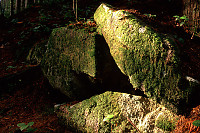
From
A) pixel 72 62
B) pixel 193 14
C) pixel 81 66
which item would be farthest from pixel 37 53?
pixel 193 14

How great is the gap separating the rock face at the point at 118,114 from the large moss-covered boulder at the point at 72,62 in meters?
0.55

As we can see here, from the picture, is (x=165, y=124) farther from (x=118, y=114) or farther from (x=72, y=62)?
(x=72, y=62)

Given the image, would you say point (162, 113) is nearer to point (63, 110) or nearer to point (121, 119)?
point (121, 119)

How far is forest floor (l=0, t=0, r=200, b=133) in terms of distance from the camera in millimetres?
2655

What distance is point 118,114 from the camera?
243 centimetres

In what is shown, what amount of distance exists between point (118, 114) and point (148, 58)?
1.00 metres

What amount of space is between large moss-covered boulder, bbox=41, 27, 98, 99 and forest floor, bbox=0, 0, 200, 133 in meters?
0.34

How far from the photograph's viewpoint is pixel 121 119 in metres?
2.38

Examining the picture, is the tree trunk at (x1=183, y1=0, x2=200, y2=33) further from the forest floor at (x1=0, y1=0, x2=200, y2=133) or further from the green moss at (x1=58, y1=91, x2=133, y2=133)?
the green moss at (x1=58, y1=91, x2=133, y2=133)

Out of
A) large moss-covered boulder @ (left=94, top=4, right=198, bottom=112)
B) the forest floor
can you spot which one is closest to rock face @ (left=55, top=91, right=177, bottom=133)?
large moss-covered boulder @ (left=94, top=4, right=198, bottom=112)

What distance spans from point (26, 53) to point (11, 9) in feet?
17.1

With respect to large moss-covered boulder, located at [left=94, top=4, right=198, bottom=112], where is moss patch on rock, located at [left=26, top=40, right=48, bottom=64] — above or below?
below

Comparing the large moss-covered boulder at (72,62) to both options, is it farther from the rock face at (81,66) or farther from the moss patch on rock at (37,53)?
the moss patch on rock at (37,53)

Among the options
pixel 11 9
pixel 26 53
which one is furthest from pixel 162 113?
pixel 11 9
